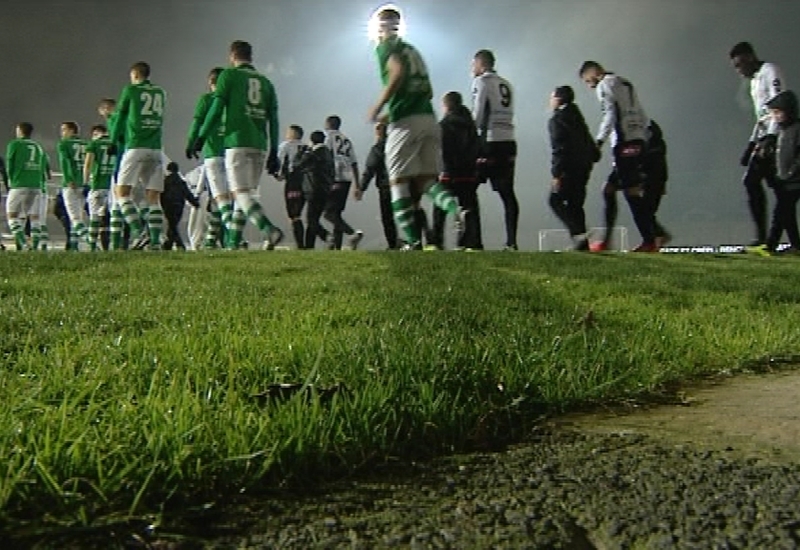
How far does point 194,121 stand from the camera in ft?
35.8

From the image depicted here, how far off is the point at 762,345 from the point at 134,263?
5036 millimetres

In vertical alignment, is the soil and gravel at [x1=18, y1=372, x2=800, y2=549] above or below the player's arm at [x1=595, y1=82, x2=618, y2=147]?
below

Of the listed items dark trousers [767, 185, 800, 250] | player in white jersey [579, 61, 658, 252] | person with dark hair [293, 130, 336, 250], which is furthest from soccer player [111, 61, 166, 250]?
dark trousers [767, 185, 800, 250]

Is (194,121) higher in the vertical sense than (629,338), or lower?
higher

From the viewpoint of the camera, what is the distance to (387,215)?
473 inches

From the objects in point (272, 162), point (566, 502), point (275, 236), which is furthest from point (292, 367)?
point (272, 162)

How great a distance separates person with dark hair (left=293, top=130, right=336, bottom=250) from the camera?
12.4 meters

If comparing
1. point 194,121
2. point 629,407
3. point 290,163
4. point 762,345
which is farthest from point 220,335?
point 290,163

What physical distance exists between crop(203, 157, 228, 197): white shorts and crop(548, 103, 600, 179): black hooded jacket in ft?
14.9

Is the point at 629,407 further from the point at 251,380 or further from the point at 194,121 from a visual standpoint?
the point at 194,121

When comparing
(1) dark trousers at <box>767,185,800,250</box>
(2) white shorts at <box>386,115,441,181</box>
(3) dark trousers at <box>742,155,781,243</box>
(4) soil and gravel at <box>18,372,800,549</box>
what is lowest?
(4) soil and gravel at <box>18,372,800,549</box>

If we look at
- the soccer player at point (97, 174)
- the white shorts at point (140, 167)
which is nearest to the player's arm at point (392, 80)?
the white shorts at point (140, 167)

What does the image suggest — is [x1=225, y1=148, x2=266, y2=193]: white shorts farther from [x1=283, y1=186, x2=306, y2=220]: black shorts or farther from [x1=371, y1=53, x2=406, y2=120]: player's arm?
[x1=283, y1=186, x2=306, y2=220]: black shorts

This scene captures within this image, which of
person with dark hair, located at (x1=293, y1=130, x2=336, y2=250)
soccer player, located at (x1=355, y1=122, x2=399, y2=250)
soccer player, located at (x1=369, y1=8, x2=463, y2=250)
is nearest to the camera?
soccer player, located at (x1=369, y1=8, x2=463, y2=250)
